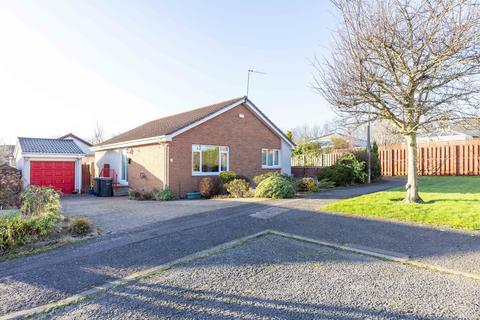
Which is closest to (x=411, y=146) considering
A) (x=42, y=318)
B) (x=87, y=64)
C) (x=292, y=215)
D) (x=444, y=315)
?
(x=292, y=215)

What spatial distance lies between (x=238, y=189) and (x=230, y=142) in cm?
406

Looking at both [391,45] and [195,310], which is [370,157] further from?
[195,310]

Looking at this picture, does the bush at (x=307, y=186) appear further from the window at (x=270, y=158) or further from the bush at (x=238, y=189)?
the window at (x=270, y=158)

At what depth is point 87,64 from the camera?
598 inches

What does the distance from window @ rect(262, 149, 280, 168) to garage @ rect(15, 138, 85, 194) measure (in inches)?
504

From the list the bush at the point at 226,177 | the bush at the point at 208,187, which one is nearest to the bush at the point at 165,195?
the bush at the point at 208,187

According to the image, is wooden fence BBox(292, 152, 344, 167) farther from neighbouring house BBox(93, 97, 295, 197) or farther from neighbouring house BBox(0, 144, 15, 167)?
neighbouring house BBox(0, 144, 15, 167)

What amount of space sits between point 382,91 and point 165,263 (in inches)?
332

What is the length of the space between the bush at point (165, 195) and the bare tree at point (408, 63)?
28.8ft

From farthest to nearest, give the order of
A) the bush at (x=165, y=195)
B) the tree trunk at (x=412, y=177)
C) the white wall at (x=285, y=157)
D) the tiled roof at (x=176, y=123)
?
1. the white wall at (x=285, y=157)
2. the tiled roof at (x=176, y=123)
3. the bush at (x=165, y=195)
4. the tree trunk at (x=412, y=177)

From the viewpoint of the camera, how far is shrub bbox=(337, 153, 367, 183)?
1903 centimetres

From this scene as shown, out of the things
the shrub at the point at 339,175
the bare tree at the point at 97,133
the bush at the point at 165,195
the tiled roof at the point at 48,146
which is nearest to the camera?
the bush at the point at 165,195

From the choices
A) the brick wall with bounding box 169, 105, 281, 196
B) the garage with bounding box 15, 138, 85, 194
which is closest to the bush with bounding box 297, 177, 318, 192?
the brick wall with bounding box 169, 105, 281, 196

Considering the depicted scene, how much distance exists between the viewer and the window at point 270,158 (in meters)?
19.8
